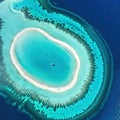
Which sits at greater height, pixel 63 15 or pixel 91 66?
pixel 63 15

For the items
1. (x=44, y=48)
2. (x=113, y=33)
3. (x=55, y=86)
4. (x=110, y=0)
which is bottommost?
(x=55, y=86)

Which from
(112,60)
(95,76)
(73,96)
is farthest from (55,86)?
(112,60)

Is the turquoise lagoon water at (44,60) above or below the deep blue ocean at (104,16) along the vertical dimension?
below

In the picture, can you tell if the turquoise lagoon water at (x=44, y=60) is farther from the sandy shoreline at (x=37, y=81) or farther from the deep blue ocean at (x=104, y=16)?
the deep blue ocean at (x=104, y=16)

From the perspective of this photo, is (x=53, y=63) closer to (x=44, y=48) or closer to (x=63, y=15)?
(x=44, y=48)

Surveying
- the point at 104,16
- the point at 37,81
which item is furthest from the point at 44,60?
the point at 104,16

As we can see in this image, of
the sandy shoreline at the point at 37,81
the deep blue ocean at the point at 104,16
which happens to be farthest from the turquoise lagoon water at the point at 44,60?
the deep blue ocean at the point at 104,16

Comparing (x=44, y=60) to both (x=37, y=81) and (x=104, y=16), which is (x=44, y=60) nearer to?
(x=37, y=81)

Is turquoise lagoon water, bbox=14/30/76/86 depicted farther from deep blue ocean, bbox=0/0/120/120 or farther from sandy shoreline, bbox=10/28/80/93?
deep blue ocean, bbox=0/0/120/120
